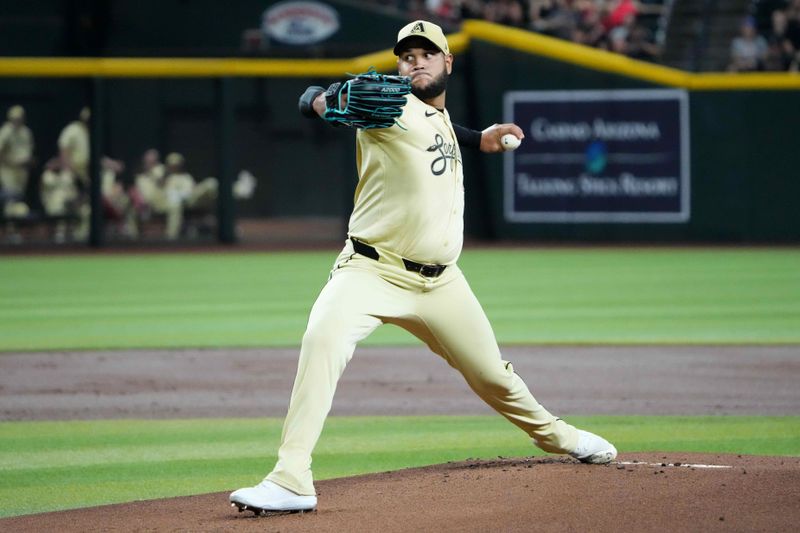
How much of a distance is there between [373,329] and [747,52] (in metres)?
17.9

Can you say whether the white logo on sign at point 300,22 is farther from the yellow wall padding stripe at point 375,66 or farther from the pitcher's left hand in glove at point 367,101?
the pitcher's left hand in glove at point 367,101

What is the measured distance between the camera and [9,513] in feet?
17.5

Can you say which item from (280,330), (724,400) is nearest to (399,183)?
(724,400)

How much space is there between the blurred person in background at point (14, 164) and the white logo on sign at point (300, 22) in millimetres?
7398

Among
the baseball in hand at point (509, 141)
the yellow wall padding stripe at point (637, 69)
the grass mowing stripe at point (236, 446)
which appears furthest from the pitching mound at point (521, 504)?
the yellow wall padding stripe at point (637, 69)

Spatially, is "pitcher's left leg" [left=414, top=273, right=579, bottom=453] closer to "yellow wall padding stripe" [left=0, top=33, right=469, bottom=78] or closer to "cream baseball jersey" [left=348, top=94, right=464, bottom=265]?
"cream baseball jersey" [left=348, top=94, right=464, bottom=265]

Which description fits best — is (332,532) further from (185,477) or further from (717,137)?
(717,137)

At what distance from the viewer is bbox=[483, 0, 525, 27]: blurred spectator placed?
22.9m

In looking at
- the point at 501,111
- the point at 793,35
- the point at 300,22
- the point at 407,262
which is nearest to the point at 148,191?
the point at 501,111

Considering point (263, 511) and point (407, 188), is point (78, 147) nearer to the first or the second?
point (407, 188)

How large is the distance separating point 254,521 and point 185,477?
4.22ft

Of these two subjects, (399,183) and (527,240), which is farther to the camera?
(527,240)

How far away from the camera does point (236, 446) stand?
685 cm

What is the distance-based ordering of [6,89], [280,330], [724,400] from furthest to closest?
[6,89] → [280,330] → [724,400]
